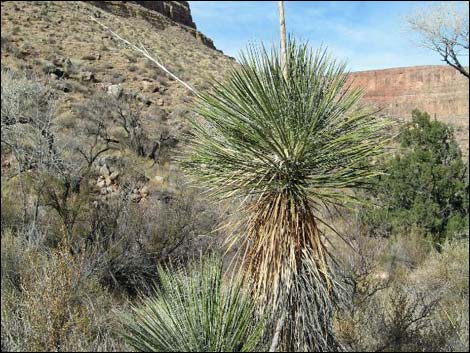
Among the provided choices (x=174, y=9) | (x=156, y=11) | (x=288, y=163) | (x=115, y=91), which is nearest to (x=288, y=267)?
(x=288, y=163)

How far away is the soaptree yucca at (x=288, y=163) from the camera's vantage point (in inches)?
130

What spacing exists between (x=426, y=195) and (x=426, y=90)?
3735 cm

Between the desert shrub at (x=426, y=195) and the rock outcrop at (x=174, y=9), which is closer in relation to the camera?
the desert shrub at (x=426, y=195)

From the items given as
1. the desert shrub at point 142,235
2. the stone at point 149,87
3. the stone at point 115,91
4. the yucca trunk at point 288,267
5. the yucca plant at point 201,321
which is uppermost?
the stone at point 149,87

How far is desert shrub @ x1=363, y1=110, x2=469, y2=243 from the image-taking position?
12.9 m

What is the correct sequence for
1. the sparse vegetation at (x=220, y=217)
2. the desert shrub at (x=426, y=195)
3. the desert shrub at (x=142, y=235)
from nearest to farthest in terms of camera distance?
the sparse vegetation at (x=220, y=217) → the desert shrub at (x=142, y=235) → the desert shrub at (x=426, y=195)

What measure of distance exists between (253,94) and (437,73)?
161 ft

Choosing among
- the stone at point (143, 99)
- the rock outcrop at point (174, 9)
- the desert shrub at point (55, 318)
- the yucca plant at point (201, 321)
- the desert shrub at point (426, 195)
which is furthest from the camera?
the rock outcrop at point (174, 9)

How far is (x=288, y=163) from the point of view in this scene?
3.32 metres

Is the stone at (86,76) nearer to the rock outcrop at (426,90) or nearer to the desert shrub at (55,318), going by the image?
the desert shrub at (55,318)

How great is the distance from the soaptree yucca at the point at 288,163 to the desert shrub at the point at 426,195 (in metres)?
9.69

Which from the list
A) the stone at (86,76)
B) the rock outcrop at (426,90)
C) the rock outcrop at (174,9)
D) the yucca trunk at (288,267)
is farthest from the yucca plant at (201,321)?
the rock outcrop at (174,9)

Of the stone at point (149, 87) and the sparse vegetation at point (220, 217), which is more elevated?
the stone at point (149, 87)

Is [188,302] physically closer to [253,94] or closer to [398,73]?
[253,94]
